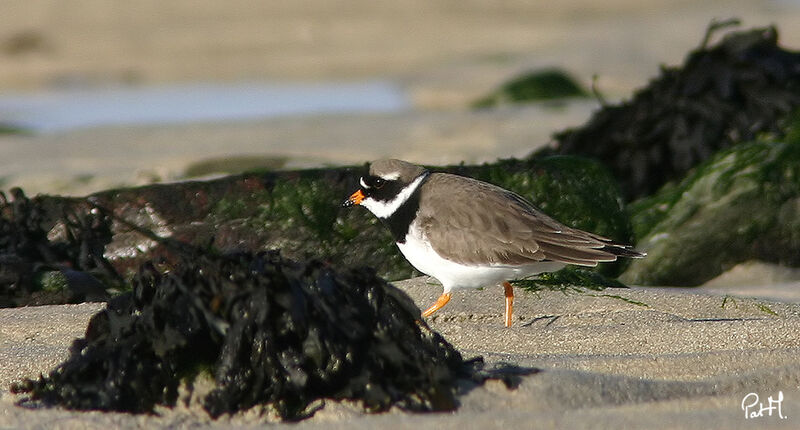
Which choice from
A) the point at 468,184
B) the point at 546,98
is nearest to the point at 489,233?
the point at 468,184

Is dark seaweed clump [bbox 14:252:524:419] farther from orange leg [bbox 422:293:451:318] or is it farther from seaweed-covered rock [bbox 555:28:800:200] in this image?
seaweed-covered rock [bbox 555:28:800:200]

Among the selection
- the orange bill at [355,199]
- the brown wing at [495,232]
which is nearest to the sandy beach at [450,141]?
the brown wing at [495,232]

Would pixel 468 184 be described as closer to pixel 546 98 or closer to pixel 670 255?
pixel 670 255

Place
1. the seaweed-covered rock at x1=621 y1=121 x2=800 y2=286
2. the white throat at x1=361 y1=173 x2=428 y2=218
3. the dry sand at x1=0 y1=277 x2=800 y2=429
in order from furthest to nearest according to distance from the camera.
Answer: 1. the seaweed-covered rock at x1=621 y1=121 x2=800 y2=286
2. the white throat at x1=361 y1=173 x2=428 y2=218
3. the dry sand at x1=0 y1=277 x2=800 y2=429

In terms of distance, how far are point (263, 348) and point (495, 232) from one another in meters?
1.63

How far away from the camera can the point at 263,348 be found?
11.7 feet

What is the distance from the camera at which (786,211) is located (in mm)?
6418

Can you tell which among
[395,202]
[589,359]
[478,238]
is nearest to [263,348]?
[589,359]

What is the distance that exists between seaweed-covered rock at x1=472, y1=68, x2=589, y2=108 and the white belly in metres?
8.56

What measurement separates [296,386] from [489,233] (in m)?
1.65

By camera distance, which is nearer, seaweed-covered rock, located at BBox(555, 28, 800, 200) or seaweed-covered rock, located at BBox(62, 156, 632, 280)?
seaweed-covered rock, located at BBox(62, 156, 632, 280)

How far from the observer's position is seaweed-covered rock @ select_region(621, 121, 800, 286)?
6.29m

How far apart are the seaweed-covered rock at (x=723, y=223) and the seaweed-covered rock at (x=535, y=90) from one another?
22.4 feet

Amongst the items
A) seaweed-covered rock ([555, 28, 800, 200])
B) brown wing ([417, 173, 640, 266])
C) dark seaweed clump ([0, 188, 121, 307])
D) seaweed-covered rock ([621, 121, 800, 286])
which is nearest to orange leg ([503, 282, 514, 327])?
brown wing ([417, 173, 640, 266])
